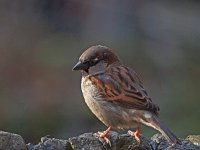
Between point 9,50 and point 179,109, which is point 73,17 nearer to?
point 9,50

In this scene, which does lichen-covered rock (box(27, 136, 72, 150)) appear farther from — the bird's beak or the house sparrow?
the bird's beak

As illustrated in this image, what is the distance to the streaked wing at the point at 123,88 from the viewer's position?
5.97m

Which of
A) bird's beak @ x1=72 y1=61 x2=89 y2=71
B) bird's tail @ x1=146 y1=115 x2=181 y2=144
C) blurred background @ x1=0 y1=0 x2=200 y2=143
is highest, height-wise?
bird's beak @ x1=72 y1=61 x2=89 y2=71

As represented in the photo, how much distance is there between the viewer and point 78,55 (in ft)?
37.4

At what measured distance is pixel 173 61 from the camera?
39.0ft

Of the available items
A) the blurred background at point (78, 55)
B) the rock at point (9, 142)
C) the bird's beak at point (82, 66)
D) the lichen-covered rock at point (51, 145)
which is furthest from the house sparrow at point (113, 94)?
the blurred background at point (78, 55)

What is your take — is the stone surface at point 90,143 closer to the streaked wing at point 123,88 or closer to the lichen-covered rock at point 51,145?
the lichen-covered rock at point 51,145

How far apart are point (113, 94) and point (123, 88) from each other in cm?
10

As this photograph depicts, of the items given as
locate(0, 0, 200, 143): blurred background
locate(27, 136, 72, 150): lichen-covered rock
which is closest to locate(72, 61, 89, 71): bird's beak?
locate(27, 136, 72, 150): lichen-covered rock

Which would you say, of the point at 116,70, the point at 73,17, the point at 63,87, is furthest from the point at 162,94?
the point at 116,70

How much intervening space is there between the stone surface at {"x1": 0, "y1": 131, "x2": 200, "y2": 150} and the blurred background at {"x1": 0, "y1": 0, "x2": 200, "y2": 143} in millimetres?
3514

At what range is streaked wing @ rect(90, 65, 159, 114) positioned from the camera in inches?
235

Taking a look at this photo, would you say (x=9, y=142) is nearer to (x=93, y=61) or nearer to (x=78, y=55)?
(x=93, y=61)

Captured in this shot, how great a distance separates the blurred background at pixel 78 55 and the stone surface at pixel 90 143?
351 cm
